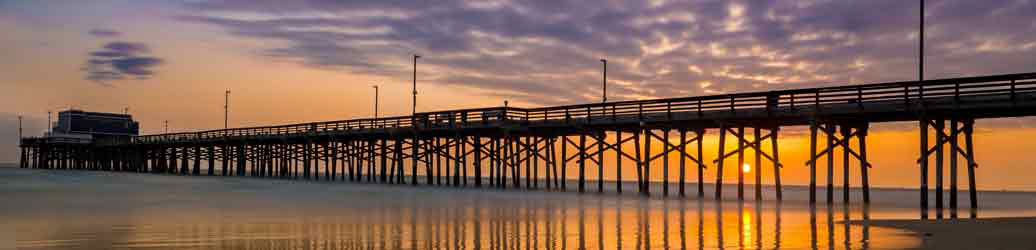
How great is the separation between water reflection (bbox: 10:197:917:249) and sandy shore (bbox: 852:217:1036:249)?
0.50 m

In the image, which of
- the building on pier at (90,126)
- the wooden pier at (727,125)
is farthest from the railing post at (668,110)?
the building on pier at (90,126)

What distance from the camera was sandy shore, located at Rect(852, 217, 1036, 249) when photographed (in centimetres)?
1282

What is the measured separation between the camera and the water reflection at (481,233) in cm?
1272

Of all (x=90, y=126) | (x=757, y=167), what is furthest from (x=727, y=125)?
(x=90, y=126)

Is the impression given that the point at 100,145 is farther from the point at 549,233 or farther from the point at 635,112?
the point at 549,233

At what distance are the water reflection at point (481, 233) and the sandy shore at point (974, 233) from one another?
0.50 m

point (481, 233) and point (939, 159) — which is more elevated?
point (939, 159)

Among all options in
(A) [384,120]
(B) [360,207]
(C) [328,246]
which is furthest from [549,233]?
(A) [384,120]

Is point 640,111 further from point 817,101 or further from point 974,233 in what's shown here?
point 974,233

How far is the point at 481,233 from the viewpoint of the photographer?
14.8 meters

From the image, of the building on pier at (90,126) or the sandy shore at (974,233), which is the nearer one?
the sandy shore at (974,233)

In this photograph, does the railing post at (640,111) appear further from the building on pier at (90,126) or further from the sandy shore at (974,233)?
the building on pier at (90,126)

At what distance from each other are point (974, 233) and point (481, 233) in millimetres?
8085

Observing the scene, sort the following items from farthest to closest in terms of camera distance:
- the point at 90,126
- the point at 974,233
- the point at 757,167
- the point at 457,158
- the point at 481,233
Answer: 1. the point at 90,126
2. the point at 457,158
3. the point at 757,167
4. the point at 974,233
5. the point at 481,233
